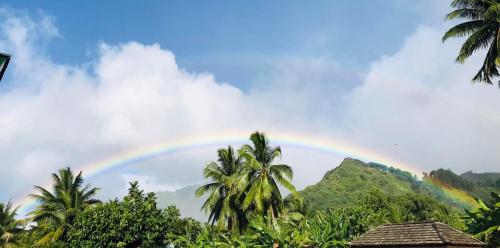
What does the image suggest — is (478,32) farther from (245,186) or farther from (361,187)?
(361,187)

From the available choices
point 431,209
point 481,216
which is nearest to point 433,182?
point 431,209

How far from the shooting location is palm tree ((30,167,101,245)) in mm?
39844

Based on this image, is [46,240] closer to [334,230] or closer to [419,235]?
[334,230]

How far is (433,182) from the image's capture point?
640 ft

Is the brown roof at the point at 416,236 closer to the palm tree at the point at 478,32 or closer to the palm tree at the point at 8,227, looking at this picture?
the palm tree at the point at 478,32

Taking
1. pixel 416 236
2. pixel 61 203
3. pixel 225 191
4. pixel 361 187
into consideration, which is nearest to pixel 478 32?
pixel 416 236

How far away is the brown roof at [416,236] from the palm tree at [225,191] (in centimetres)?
1167

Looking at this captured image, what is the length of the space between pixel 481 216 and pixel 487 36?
38.7 ft

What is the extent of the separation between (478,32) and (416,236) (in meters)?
12.6

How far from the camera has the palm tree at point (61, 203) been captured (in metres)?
39.8

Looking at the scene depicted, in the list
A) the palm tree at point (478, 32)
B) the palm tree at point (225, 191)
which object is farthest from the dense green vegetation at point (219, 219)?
the palm tree at point (478, 32)

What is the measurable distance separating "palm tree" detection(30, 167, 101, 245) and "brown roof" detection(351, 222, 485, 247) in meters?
27.7

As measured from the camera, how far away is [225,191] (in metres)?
37.4

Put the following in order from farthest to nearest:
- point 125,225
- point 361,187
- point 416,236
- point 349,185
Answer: point 349,185 → point 361,187 → point 125,225 → point 416,236
